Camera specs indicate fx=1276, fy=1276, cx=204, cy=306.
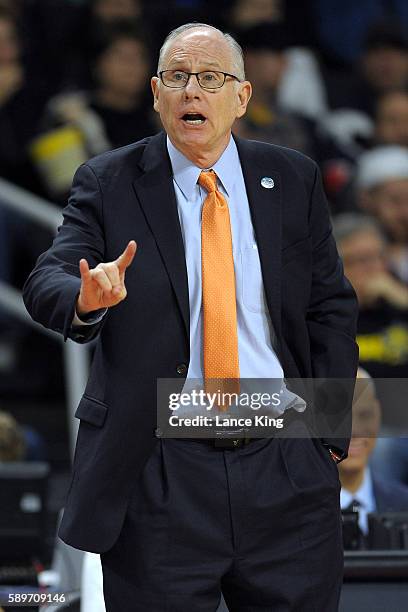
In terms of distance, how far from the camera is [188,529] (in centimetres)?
238

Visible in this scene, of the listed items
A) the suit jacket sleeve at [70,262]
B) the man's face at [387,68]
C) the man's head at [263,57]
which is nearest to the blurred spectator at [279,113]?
the man's head at [263,57]

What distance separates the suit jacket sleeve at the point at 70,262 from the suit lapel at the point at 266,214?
1.00 ft

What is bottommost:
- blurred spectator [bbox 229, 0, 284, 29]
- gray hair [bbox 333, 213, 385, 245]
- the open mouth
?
the open mouth

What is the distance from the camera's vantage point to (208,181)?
2.50m


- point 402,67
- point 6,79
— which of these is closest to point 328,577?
point 6,79

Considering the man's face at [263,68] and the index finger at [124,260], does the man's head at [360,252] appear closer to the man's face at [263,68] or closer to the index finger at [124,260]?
the man's face at [263,68]

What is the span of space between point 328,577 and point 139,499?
0.40 meters

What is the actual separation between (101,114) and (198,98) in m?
3.79

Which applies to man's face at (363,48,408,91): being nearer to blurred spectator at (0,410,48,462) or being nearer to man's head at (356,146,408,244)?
man's head at (356,146,408,244)

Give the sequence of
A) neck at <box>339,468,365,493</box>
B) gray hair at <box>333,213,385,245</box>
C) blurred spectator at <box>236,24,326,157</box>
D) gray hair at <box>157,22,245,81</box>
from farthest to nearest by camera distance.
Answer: blurred spectator at <box>236,24,326,157</box>, gray hair at <box>333,213,385,245</box>, neck at <box>339,468,365,493</box>, gray hair at <box>157,22,245,81</box>

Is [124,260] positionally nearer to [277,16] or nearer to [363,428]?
[363,428]

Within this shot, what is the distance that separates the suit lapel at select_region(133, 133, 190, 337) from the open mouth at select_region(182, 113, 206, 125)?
0.11m

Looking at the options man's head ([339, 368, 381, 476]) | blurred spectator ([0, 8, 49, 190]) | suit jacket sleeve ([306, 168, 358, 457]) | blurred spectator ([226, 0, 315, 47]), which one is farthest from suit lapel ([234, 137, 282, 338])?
blurred spectator ([226, 0, 315, 47])

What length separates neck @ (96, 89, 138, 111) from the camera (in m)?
6.25
